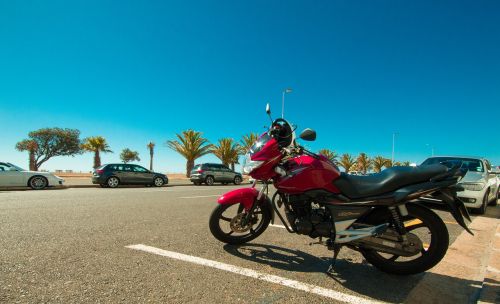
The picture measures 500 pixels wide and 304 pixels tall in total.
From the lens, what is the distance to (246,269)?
10.4 feet

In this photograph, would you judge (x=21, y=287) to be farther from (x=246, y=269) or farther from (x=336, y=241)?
(x=336, y=241)

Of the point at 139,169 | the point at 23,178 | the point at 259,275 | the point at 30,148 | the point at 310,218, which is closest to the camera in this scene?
the point at 259,275

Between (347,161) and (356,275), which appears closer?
(356,275)

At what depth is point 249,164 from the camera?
146 inches

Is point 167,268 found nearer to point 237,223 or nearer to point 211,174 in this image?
point 237,223

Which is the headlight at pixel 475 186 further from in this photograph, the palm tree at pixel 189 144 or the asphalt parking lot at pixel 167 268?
the palm tree at pixel 189 144

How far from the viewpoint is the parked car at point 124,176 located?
A: 17516 millimetres

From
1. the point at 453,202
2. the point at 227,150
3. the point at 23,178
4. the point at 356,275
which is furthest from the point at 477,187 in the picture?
the point at 227,150

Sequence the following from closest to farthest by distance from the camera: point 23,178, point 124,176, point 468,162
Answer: point 468,162 < point 23,178 < point 124,176

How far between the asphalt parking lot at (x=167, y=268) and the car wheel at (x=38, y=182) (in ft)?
38.1

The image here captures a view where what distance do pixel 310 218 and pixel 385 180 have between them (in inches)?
34.3

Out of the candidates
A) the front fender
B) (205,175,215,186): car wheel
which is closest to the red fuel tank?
the front fender

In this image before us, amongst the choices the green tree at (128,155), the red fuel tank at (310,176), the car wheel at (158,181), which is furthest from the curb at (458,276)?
the green tree at (128,155)

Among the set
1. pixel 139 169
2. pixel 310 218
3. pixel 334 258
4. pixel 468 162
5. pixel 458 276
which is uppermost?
pixel 139 169
